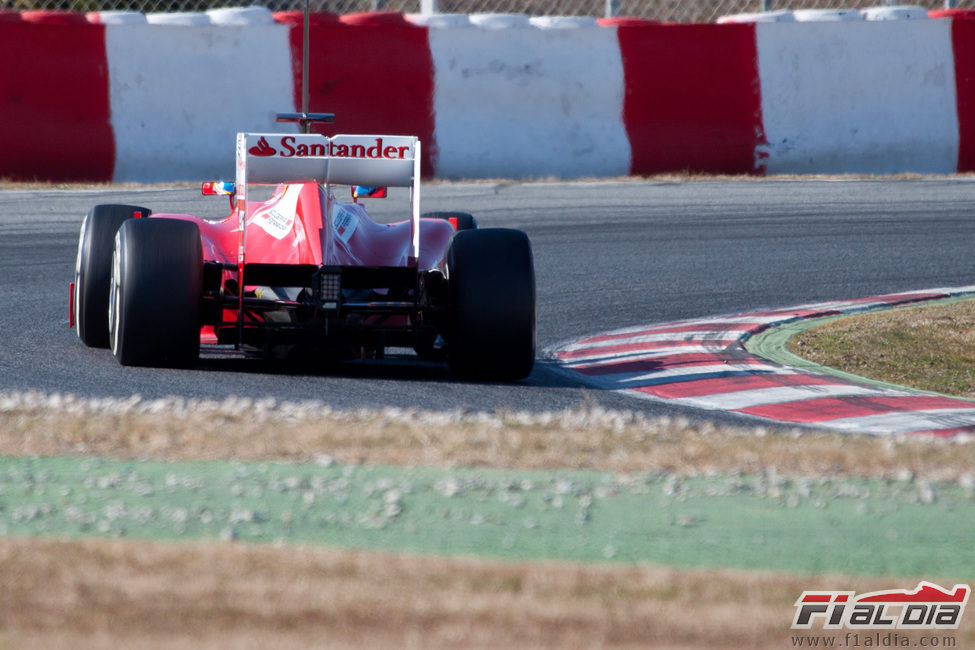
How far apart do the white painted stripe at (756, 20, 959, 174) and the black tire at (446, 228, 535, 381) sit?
7.47 m

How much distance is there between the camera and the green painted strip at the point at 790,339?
23.2 ft

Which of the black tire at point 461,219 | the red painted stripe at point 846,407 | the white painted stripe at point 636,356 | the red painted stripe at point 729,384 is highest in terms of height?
the black tire at point 461,219

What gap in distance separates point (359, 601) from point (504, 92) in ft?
34.2

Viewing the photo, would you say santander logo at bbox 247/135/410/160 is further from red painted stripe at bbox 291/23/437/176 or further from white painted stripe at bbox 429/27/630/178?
white painted stripe at bbox 429/27/630/178

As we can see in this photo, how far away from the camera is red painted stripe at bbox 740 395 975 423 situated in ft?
20.0

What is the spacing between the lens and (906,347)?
7.88 m

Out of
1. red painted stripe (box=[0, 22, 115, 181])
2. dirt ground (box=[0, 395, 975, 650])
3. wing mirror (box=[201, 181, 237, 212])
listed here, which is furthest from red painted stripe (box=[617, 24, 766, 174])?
dirt ground (box=[0, 395, 975, 650])

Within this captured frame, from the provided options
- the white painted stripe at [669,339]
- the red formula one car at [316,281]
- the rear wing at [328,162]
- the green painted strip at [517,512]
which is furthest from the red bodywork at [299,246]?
the green painted strip at [517,512]

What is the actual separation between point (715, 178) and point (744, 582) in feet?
34.4

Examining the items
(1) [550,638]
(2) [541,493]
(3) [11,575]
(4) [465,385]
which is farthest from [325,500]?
(4) [465,385]

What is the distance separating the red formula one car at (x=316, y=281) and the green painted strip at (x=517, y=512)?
6.81 feet

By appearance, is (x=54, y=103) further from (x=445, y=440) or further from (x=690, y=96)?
(x=445, y=440)

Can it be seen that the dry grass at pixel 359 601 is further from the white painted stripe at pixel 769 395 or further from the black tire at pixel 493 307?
the black tire at pixel 493 307

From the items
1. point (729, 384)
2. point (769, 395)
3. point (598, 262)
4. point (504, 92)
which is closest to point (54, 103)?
point (504, 92)
